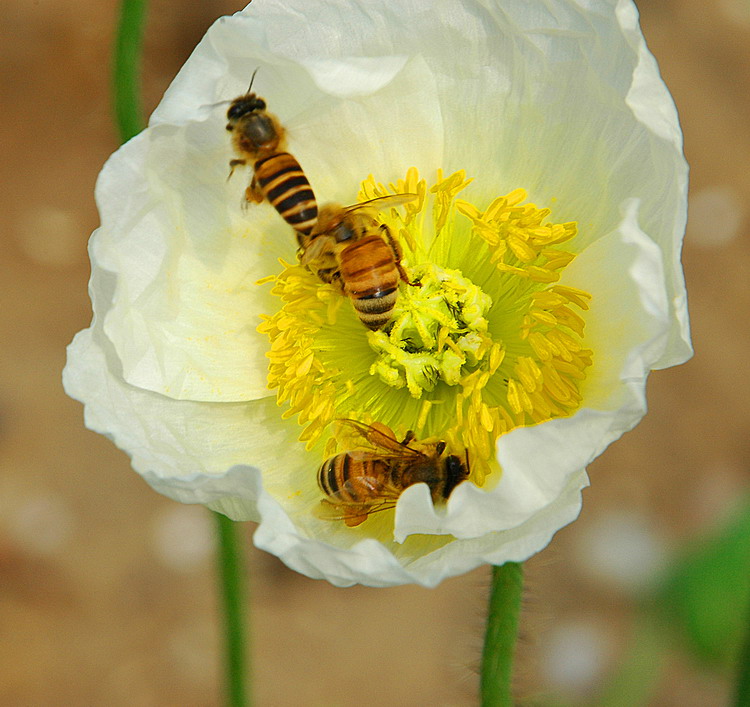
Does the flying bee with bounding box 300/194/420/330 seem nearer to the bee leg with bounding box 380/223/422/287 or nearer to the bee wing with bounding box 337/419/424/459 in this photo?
the bee leg with bounding box 380/223/422/287

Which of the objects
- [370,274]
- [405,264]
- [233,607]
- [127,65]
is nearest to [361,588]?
[233,607]

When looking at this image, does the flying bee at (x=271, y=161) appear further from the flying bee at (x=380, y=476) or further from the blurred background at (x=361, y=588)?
the blurred background at (x=361, y=588)

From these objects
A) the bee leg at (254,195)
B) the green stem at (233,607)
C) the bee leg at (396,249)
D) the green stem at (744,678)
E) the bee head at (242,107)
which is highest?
the bee head at (242,107)

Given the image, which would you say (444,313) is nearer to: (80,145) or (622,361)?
(622,361)

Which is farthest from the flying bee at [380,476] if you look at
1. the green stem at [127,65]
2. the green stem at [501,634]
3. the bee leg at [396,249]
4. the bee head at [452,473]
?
the green stem at [127,65]

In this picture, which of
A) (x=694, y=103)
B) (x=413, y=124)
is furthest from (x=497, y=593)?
(x=694, y=103)

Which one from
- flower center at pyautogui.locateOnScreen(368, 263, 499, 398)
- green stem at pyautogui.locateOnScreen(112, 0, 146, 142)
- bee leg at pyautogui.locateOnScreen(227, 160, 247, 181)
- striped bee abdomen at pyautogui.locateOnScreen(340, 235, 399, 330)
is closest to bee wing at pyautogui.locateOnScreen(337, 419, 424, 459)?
flower center at pyautogui.locateOnScreen(368, 263, 499, 398)
